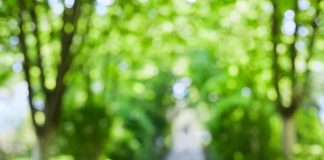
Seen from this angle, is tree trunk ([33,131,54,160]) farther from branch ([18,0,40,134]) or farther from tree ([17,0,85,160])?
branch ([18,0,40,134])

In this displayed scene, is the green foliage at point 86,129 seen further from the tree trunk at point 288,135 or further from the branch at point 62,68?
the tree trunk at point 288,135

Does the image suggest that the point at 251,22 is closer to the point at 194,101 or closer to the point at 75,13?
the point at 75,13

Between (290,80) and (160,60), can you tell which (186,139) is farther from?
(290,80)

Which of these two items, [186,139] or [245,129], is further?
[186,139]

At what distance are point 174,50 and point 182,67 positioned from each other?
444 centimetres

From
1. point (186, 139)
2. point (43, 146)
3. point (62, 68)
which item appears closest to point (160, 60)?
point (62, 68)

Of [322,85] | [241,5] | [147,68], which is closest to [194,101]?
[322,85]

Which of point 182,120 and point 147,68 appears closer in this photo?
point 147,68

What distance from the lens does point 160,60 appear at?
1247cm

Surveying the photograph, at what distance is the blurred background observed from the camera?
266 inches

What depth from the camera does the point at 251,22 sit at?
8617 mm

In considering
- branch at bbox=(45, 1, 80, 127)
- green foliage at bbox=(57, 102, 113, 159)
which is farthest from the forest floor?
branch at bbox=(45, 1, 80, 127)

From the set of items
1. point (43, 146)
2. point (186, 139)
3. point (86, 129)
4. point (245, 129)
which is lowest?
point (43, 146)

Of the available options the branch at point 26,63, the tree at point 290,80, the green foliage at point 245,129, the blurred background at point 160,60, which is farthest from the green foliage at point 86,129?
the branch at point 26,63
